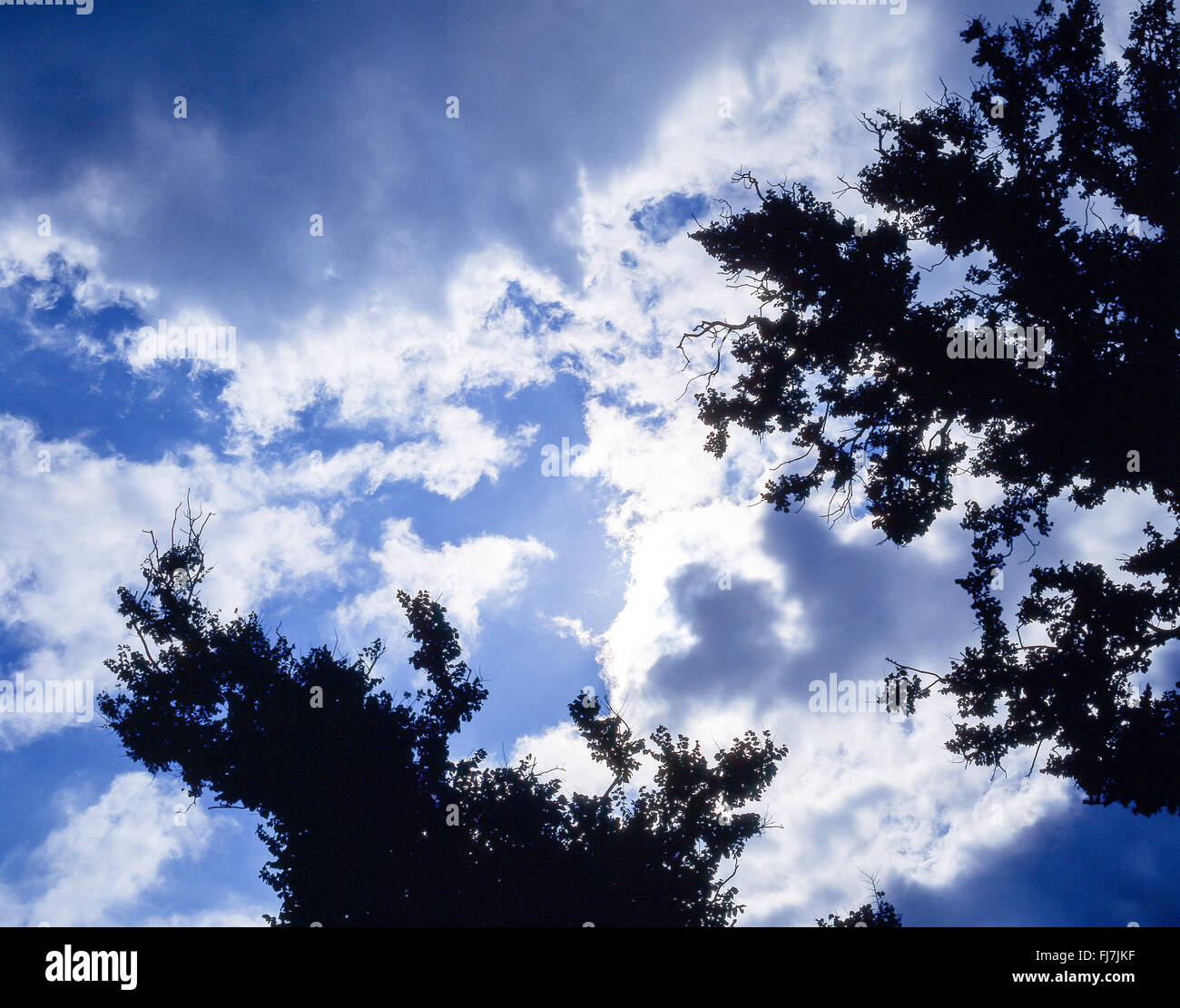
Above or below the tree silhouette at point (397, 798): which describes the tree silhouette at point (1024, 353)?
above

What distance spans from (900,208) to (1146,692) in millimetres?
12037

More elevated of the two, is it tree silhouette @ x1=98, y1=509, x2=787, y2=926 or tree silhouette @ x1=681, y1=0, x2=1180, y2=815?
tree silhouette @ x1=681, y1=0, x2=1180, y2=815

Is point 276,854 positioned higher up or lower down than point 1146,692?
lower down

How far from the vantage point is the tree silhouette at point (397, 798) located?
1617 centimetres

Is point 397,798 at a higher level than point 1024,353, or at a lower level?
lower

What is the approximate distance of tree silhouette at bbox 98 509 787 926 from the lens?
16172 mm

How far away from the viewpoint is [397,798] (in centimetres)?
1741

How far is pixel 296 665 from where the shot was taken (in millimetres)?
18734
